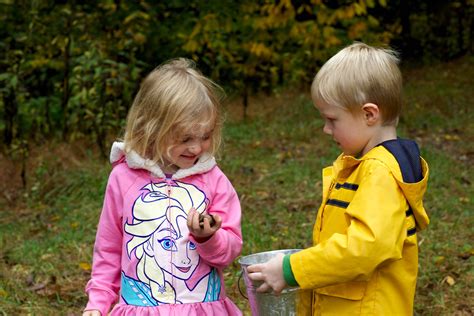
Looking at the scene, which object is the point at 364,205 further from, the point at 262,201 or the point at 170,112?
the point at 262,201

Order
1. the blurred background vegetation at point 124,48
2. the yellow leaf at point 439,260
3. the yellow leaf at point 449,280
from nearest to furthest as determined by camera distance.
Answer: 1. the yellow leaf at point 449,280
2. the yellow leaf at point 439,260
3. the blurred background vegetation at point 124,48

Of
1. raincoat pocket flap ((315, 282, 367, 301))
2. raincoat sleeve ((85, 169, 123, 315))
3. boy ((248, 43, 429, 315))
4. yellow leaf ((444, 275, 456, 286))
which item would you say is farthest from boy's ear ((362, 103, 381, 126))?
yellow leaf ((444, 275, 456, 286))

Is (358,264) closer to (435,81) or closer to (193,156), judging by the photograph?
(193,156)

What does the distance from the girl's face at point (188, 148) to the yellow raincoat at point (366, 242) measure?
44cm

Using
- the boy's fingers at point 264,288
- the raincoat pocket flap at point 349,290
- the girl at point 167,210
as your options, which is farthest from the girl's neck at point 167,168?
the raincoat pocket flap at point 349,290

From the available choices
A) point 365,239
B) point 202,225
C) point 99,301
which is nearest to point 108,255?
point 99,301

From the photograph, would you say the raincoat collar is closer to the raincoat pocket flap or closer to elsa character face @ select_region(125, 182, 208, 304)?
the raincoat pocket flap

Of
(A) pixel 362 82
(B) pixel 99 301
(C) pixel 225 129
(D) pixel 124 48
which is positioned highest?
(A) pixel 362 82

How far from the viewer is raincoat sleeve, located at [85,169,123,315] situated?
262cm

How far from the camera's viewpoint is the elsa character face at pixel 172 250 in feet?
8.24

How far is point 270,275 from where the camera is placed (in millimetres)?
2320

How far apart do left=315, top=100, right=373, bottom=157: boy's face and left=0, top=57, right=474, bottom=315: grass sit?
1.87 meters

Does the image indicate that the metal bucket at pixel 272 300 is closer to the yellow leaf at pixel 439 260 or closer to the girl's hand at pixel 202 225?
the girl's hand at pixel 202 225

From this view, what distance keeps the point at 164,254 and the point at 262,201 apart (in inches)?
145
